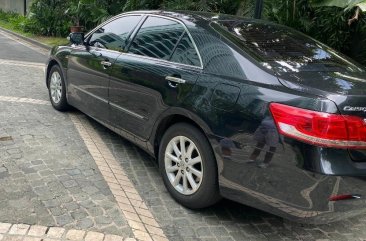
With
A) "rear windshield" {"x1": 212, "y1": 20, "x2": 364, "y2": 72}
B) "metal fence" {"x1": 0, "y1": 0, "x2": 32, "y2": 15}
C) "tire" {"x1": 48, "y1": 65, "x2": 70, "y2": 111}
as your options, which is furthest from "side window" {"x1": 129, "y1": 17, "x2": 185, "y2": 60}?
"metal fence" {"x1": 0, "y1": 0, "x2": 32, "y2": 15}

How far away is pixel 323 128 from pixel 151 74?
70.0 inches

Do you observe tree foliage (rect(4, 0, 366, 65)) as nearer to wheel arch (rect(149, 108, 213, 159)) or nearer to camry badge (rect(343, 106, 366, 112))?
camry badge (rect(343, 106, 366, 112))

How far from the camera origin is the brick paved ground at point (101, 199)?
131 inches

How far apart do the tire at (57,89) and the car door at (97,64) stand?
1.15ft

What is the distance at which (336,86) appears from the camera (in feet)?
9.75

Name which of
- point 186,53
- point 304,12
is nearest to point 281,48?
point 186,53

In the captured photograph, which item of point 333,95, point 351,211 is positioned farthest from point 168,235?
point 333,95

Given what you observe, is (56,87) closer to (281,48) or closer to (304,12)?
(281,48)

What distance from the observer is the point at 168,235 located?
3252mm

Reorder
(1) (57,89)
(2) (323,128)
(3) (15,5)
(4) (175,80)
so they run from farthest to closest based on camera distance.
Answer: (3) (15,5) → (1) (57,89) → (4) (175,80) → (2) (323,128)

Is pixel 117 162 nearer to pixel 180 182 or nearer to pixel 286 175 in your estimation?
pixel 180 182

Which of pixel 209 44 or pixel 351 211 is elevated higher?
pixel 209 44

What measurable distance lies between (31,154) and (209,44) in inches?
88.7

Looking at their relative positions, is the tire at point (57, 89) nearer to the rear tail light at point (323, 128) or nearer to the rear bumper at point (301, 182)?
the rear bumper at point (301, 182)
